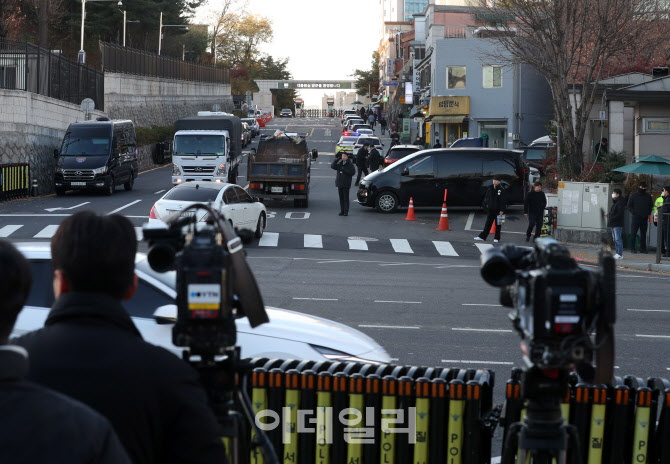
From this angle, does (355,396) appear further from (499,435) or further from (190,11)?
(190,11)

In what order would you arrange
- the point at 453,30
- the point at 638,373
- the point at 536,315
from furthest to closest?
the point at 453,30 < the point at 638,373 < the point at 536,315

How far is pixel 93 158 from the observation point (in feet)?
109

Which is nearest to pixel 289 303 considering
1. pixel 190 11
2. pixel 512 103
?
pixel 512 103

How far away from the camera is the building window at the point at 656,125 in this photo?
89.6ft

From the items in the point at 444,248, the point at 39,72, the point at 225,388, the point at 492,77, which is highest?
the point at 492,77

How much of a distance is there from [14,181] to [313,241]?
46.3 feet

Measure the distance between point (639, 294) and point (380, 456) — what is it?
11426mm

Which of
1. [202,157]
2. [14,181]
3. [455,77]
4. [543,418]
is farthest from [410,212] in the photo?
[455,77]

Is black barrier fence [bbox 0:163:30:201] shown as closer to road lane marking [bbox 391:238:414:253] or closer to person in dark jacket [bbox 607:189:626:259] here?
road lane marking [bbox 391:238:414:253]

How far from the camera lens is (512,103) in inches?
2149

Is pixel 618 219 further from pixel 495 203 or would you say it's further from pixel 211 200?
pixel 211 200

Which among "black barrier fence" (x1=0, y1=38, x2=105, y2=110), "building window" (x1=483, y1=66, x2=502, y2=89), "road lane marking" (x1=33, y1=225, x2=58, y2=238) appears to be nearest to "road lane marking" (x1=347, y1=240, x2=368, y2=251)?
"road lane marking" (x1=33, y1=225, x2=58, y2=238)

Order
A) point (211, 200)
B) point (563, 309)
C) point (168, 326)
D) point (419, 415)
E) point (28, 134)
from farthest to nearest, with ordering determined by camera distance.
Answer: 1. point (28, 134)
2. point (211, 200)
3. point (168, 326)
4. point (419, 415)
5. point (563, 309)

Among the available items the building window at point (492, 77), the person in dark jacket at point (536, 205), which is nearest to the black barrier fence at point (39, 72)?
the person in dark jacket at point (536, 205)
